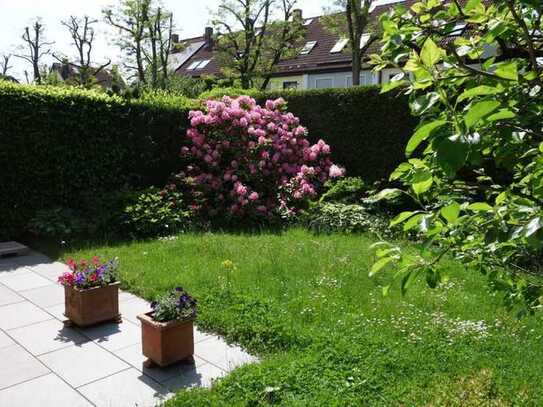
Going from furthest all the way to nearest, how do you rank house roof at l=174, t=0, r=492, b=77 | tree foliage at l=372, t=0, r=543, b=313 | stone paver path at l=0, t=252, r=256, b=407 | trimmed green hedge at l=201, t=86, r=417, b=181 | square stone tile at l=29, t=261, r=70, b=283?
house roof at l=174, t=0, r=492, b=77 → trimmed green hedge at l=201, t=86, r=417, b=181 → square stone tile at l=29, t=261, r=70, b=283 → stone paver path at l=0, t=252, r=256, b=407 → tree foliage at l=372, t=0, r=543, b=313

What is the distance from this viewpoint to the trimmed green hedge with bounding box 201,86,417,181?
9359 millimetres

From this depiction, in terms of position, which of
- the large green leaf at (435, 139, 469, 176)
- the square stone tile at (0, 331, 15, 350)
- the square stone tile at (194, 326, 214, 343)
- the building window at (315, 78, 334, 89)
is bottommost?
the square stone tile at (194, 326, 214, 343)

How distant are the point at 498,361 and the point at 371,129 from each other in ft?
21.9

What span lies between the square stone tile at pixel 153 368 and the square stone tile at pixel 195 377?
0.05 meters

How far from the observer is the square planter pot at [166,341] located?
3.73 metres

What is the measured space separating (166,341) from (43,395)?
0.94 meters

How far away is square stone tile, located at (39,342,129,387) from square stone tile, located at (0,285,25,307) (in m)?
1.65

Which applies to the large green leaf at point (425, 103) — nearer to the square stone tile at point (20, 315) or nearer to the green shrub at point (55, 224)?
the square stone tile at point (20, 315)

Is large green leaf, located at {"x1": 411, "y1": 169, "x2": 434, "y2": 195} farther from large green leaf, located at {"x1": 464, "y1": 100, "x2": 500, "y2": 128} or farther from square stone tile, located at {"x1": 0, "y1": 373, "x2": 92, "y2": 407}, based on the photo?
square stone tile, located at {"x1": 0, "y1": 373, "x2": 92, "y2": 407}

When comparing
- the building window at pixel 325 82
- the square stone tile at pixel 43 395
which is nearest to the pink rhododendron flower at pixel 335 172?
the square stone tile at pixel 43 395

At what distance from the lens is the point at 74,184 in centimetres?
870

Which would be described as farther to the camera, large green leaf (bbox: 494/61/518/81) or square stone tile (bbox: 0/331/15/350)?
square stone tile (bbox: 0/331/15/350)

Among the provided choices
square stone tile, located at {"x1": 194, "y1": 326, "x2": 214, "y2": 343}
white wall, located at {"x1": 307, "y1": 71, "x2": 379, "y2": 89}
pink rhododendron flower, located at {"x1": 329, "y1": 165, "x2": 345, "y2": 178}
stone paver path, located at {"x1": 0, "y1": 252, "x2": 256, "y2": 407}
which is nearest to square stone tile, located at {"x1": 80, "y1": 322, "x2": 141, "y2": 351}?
stone paver path, located at {"x1": 0, "y1": 252, "x2": 256, "y2": 407}

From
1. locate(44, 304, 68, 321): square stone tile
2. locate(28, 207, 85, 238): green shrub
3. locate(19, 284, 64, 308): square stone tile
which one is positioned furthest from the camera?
locate(28, 207, 85, 238): green shrub
